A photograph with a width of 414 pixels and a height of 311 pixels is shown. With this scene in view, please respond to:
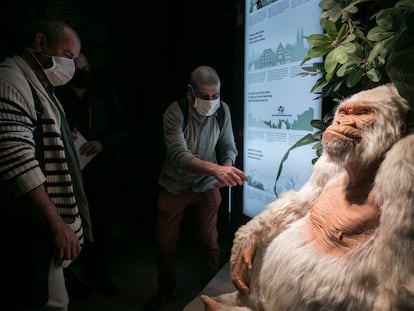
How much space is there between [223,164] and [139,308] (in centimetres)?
88

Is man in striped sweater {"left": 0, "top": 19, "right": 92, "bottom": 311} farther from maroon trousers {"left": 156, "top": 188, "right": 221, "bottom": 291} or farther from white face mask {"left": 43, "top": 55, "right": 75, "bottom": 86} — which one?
maroon trousers {"left": 156, "top": 188, "right": 221, "bottom": 291}

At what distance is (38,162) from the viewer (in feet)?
3.73

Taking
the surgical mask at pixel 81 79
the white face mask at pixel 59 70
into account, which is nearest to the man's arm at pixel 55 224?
the white face mask at pixel 59 70

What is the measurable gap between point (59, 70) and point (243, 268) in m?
0.96

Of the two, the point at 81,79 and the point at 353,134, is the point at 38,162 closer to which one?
the point at 81,79

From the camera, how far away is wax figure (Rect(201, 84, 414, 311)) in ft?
2.87

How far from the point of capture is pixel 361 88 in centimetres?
145

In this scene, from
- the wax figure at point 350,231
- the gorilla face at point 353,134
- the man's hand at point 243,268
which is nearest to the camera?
the wax figure at point 350,231

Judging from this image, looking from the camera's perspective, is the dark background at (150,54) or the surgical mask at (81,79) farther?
the dark background at (150,54)

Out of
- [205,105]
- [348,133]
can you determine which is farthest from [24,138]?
[348,133]

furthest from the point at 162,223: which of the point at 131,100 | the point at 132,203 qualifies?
the point at 131,100

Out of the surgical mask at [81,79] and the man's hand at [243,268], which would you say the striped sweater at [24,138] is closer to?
the surgical mask at [81,79]

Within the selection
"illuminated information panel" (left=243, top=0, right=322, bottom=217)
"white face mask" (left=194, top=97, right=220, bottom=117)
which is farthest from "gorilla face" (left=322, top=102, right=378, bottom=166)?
"white face mask" (left=194, top=97, right=220, bottom=117)

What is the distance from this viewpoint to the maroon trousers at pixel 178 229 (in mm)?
1843
